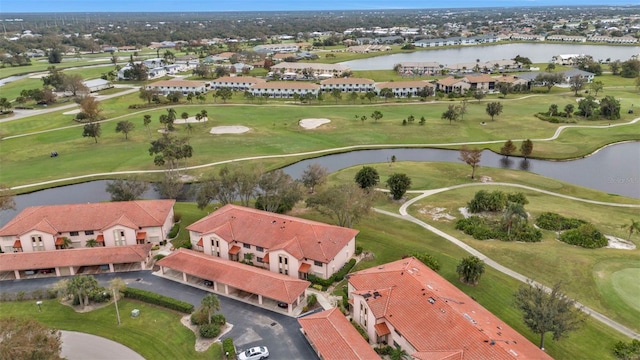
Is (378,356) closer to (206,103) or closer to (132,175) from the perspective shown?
(132,175)

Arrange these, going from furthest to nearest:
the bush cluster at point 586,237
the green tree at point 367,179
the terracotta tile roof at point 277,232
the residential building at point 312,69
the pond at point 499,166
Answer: the residential building at point 312,69
the pond at point 499,166
the green tree at point 367,179
the bush cluster at point 586,237
the terracotta tile roof at point 277,232

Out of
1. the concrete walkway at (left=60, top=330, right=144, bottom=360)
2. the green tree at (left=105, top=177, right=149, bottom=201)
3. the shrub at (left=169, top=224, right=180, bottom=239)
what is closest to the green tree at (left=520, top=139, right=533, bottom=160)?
the shrub at (left=169, top=224, right=180, bottom=239)

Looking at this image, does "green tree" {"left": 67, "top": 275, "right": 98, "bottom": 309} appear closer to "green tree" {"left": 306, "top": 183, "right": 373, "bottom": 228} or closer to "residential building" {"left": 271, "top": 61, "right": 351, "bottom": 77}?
"green tree" {"left": 306, "top": 183, "right": 373, "bottom": 228}

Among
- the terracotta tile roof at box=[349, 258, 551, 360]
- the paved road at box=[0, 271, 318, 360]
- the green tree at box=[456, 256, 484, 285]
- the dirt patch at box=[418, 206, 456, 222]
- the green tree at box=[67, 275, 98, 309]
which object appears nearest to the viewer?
the terracotta tile roof at box=[349, 258, 551, 360]

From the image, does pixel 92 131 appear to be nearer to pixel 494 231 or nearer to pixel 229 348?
pixel 229 348

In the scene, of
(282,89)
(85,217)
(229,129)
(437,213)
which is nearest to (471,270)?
(437,213)

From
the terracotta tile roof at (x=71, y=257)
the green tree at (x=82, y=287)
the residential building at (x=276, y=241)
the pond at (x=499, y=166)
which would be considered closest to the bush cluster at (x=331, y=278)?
the residential building at (x=276, y=241)

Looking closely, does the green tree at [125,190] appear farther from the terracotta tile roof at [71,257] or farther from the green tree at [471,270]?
the green tree at [471,270]

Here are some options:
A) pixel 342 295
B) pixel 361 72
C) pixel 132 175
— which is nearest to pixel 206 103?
pixel 132 175
